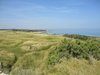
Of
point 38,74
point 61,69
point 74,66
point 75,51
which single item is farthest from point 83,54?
point 38,74

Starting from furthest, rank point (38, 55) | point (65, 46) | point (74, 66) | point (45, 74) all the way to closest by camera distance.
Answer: point (38, 55)
point (65, 46)
point (74, 66)
point (45, 74)

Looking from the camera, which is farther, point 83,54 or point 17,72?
point 83,54

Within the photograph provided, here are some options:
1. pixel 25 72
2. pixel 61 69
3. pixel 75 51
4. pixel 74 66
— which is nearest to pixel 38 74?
pixel 25 72

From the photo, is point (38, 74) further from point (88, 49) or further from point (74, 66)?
point (88, 49)

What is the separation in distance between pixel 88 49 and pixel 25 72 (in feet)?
34.7

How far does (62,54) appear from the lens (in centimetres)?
1653

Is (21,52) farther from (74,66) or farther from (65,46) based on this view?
(74,66)

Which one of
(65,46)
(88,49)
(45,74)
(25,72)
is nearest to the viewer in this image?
(25,72)

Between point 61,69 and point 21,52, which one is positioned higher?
point 61,69

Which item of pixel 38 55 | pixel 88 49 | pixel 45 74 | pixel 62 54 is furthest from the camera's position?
pixel 38 55

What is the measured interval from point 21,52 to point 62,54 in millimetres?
29163

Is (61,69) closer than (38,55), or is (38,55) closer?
(61,69)

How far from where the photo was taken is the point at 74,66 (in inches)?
506

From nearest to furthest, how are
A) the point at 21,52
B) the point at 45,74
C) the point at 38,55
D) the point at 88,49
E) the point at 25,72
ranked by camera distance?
the point at 25,72, the point at 45,74, the point at 88,49, the point at 38,55, the point at 21,52
